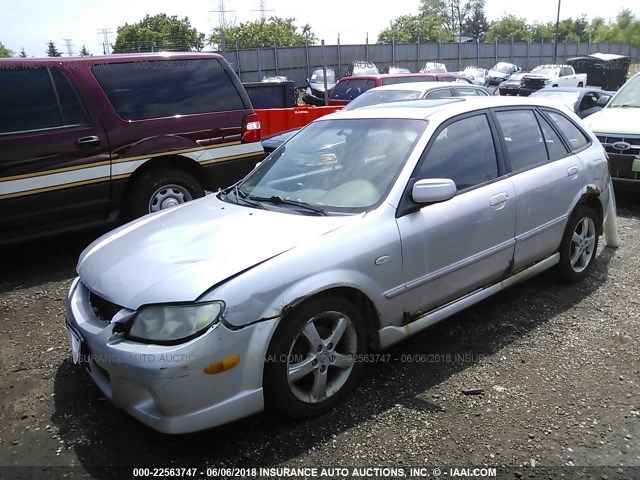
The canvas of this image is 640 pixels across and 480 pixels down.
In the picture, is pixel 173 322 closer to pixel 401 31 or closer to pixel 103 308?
pixel 103 308

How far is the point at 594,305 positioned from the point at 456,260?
5.18 feet

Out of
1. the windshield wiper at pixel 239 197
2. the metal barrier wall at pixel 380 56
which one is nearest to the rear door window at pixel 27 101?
the windshield wiper at pixel 239 197

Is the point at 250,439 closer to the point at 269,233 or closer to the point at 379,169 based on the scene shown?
the point at 269,233

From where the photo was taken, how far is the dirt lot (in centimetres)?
256

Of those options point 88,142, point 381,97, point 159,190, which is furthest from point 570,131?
point 381,97

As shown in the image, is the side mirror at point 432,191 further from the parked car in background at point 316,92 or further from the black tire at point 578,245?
the parked car in background at point 316,92

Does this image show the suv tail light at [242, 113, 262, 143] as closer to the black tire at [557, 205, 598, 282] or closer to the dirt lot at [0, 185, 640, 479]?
the dirt lot at [0, 185, 640, 479]

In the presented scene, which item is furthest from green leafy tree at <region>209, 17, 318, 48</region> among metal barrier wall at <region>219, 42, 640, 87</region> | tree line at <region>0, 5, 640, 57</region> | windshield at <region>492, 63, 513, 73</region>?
windshield at <region>492, 63, 513, 73</region>

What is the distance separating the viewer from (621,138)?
6996 mm

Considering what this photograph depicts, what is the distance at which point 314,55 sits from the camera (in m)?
30.3

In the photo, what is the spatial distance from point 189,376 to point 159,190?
365cm

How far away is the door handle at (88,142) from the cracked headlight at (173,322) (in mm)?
3213

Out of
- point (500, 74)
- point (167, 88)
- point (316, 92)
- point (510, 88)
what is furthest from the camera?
point (500, 74)

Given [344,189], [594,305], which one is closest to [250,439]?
[344,189]
